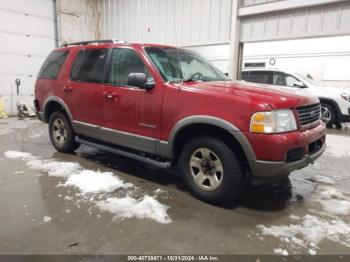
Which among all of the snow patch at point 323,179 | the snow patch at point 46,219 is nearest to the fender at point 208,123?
the snow patch at point 46,219

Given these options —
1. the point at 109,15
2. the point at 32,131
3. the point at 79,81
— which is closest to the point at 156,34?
the point at 109,15

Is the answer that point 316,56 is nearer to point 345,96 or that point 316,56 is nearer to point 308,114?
point 345,96

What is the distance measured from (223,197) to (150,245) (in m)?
0.96

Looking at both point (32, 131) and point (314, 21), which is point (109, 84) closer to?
point (32, 131)

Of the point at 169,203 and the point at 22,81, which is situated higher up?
the point at 22,81

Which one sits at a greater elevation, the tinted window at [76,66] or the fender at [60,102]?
the tinted window at [76,66]

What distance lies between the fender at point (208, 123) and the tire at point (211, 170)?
164 mm

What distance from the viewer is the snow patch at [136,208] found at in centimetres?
278

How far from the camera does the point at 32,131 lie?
7059 mm

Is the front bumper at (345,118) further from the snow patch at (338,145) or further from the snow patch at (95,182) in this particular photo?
the snow patch at (95,182)

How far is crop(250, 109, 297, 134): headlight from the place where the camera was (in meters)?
2.61

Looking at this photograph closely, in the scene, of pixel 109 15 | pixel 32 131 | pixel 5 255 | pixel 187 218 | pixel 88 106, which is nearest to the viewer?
pixel 5 255

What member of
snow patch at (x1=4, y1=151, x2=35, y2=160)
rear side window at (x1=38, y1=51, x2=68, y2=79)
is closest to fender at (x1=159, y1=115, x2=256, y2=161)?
rear side window at (x1=38, y1=51, x2=68, y2=79)

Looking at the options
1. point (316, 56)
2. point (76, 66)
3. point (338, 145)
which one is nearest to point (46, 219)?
point (76, 66)
